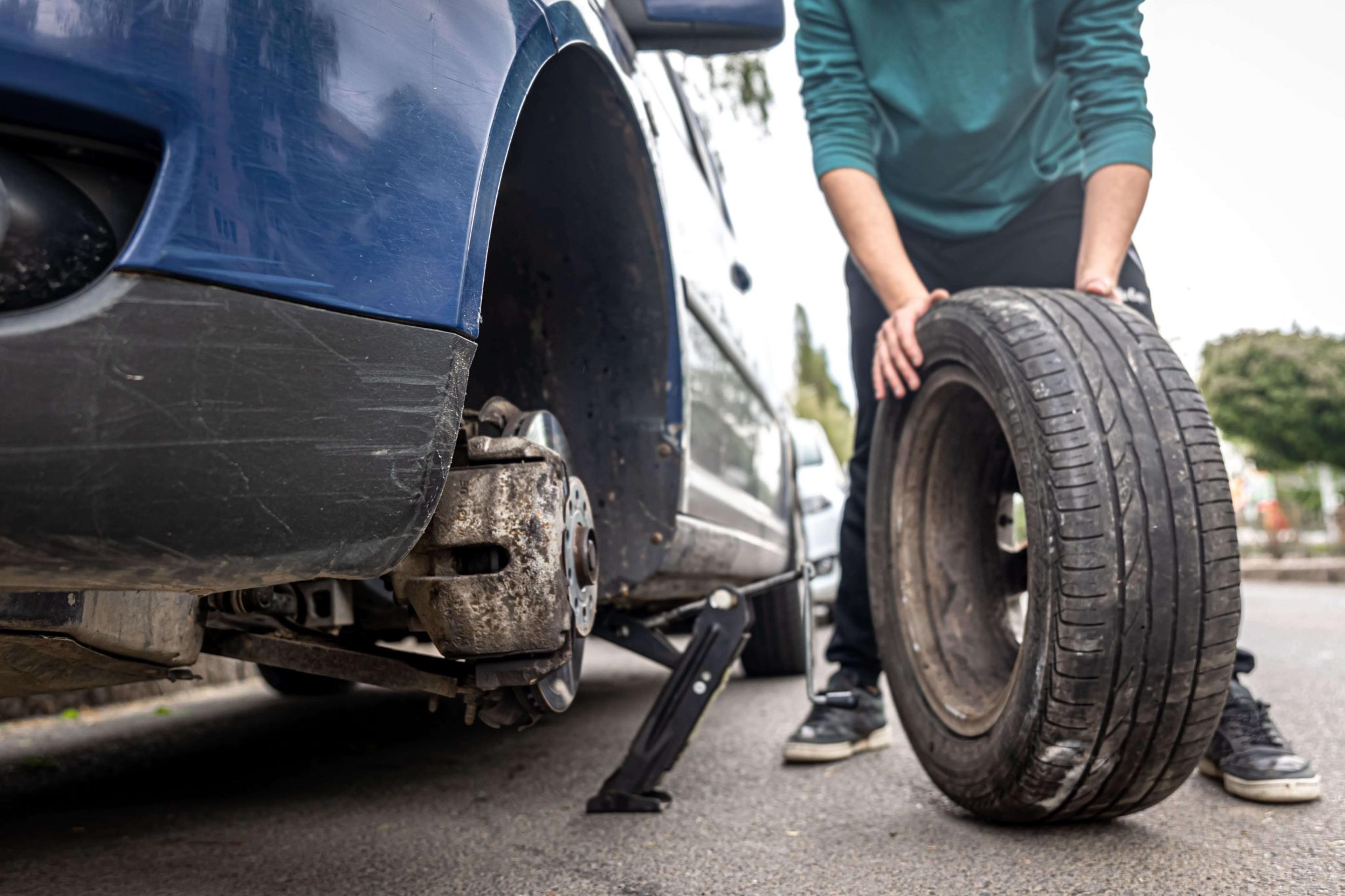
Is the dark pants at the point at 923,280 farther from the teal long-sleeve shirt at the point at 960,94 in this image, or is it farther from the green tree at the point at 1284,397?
the green tree at the point at 1284,397

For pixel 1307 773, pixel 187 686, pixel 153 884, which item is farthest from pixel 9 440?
pixel 187 686

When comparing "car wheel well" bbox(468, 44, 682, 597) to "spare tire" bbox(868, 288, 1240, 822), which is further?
"car wheel well" bbox(468, 44, 682, 597)

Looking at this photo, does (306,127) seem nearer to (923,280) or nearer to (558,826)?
(558,826)

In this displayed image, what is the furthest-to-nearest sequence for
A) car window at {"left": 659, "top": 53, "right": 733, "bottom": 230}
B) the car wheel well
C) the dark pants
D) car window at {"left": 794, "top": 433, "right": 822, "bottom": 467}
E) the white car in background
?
the white car in background
car window at {"left": 794, "top": 433, "right": 822, "bottom": 467}
car window at {"left": 659, "top": 53, "right": 733, "bottom": 230}
the dark pants
the car wheel well

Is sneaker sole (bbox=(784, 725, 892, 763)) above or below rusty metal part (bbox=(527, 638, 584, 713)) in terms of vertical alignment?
below

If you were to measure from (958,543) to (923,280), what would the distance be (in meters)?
0.67

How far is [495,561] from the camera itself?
128 cm

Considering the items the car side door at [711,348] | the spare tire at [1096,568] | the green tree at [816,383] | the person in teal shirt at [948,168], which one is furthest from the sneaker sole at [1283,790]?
the green tree at [816,383]

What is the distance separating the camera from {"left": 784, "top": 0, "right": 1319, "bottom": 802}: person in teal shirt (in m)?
2.09

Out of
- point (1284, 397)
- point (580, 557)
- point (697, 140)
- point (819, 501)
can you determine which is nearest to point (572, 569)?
point (580, 557)

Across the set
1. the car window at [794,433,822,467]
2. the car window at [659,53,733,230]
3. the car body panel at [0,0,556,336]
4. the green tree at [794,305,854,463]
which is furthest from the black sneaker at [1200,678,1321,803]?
the green tree at [794,305,854,463]

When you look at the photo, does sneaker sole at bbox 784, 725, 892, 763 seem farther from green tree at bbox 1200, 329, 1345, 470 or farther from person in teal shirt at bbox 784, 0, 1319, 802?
green tree at bbox 1200, 329, 1345, 470

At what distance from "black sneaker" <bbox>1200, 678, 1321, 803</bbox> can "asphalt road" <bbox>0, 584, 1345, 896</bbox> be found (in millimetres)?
28

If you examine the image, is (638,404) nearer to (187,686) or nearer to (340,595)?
(340,595)
